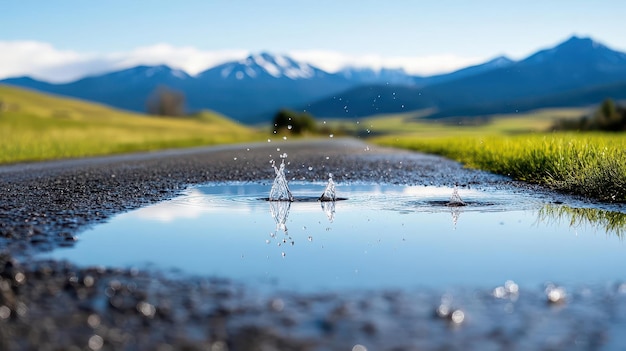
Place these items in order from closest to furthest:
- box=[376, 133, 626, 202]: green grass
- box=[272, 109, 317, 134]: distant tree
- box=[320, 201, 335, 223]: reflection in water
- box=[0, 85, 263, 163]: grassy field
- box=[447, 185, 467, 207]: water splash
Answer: box=[320, 201, 335, 223]: reflection in water → box=[447, 185, 467, 207]: water splash → box=[376, 133, 626, 202]: green grass → box=[0, 85, 263, 163]: grassy field → box=[272, 109, 317, 134]: distant tree

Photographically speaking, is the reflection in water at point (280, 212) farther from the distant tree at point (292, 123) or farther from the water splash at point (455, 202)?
the distant tree at point (292, 123)

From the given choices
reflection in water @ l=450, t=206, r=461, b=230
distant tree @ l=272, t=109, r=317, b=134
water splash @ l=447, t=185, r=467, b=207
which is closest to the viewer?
reflection in water @ l=450, t=206, r=461, b=230

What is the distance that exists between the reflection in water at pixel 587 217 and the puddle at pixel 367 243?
0.01 m

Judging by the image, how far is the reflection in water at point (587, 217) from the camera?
10.1 meters

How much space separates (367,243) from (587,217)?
4.18 m

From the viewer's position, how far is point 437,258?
25.7 feet

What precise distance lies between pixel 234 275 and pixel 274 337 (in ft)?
6.90

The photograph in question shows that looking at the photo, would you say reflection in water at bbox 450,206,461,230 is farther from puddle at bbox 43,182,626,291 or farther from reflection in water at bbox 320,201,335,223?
reflection in water at bbox 320,201,335,223

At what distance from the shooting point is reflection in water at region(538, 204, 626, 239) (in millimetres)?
10133

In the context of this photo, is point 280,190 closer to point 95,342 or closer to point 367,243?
point 367,243

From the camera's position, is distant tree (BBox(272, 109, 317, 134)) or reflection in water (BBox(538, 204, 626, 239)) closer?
reflection in water (BBox(538, 204, 626, 239))

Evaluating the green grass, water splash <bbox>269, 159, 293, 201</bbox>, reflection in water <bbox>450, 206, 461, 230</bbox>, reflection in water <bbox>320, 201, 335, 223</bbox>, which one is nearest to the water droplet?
reflection in water <bbox>320, 201, 335, 223</bbox>

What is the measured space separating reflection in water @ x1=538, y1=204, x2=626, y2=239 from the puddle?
1 centimetres

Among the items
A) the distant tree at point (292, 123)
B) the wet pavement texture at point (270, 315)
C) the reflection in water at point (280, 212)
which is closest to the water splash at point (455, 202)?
the reflection in water at point (280, 212)
